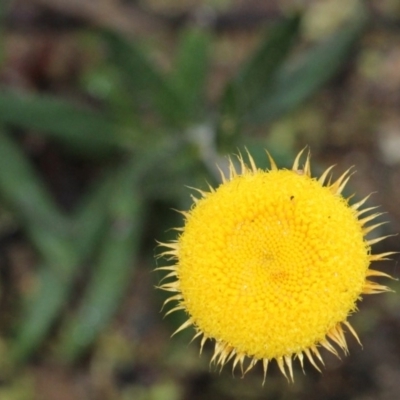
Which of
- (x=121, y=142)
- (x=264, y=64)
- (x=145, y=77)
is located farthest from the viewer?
(x=121, y=142)

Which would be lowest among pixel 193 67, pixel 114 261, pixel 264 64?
pixel 114 261

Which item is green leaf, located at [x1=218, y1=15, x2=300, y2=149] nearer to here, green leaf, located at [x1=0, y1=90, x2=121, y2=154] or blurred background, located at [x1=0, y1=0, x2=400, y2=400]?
blurred background, located at [x1=0, y1=0, x2=400, y2=400]

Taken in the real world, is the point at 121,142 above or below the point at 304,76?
below

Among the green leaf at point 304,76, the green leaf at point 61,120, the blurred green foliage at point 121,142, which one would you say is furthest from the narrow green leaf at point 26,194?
the green leaf at point 304,76

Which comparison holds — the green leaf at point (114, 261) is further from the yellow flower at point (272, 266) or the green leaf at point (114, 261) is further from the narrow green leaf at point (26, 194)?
the yellow flower at point (272, 266)

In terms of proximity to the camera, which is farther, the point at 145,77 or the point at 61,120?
Answer: the point at 61,120

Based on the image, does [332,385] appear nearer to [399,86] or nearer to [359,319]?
[359,319]

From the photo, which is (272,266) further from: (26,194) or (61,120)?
(26,194)

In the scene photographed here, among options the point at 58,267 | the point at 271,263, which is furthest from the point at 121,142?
the point at 271,263
